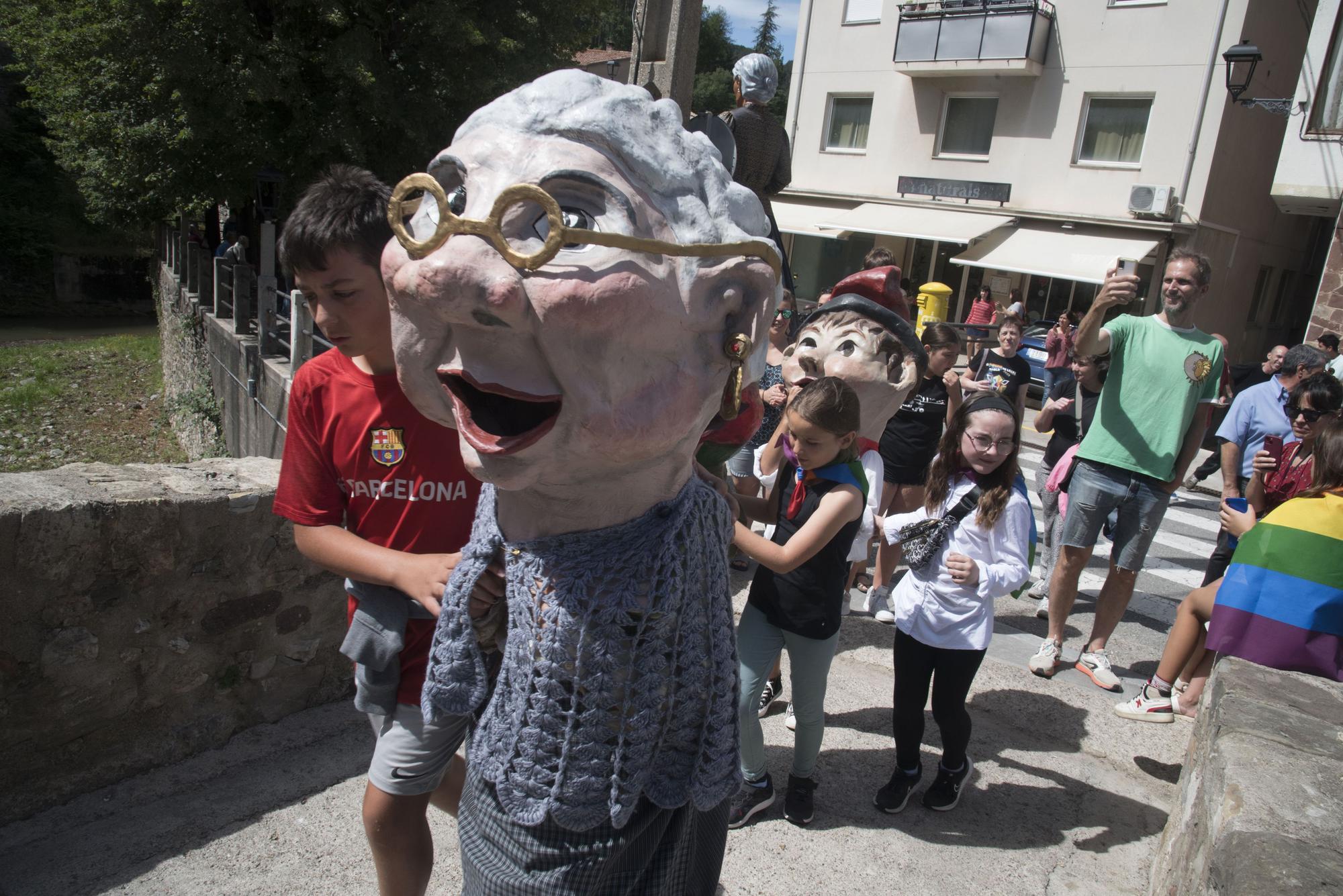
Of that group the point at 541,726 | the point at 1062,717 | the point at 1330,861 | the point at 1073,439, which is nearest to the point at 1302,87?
the point at 1073,439

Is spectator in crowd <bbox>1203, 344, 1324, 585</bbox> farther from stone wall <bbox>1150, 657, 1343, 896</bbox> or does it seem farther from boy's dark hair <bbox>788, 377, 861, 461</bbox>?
boy's dark hair <bbox>788, 377, 861, 461</bbox>

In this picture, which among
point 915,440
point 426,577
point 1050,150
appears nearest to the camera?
point 426,577

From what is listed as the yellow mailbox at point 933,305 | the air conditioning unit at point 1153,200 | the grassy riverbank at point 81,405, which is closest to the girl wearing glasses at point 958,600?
the yellow mailbox at point 933,305

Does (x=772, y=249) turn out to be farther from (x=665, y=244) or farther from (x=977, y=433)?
(x=977, y=433)

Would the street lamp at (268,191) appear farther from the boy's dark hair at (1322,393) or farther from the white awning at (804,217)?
the boy's dark hair at (1322,393)

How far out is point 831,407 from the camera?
2.70m

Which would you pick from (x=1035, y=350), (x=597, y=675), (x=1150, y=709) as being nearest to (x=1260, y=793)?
(x=597, y=675)

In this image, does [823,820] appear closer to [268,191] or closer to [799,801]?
[799,801]

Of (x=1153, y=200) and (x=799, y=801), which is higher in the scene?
(x=1153, y=200)

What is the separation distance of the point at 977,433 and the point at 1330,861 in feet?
5.69

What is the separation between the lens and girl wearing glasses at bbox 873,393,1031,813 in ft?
9.67

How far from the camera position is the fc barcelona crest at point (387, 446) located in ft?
6.31

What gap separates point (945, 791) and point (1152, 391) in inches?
83.3

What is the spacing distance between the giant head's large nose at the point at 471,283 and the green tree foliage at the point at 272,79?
1112 cm
